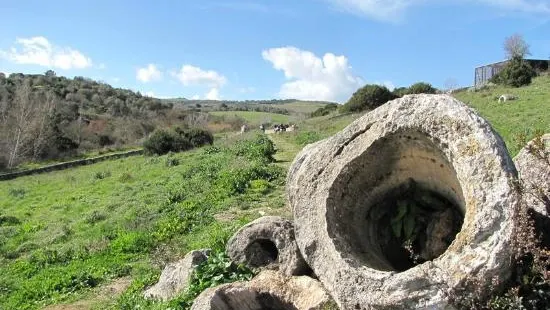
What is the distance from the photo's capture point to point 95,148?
156 feet

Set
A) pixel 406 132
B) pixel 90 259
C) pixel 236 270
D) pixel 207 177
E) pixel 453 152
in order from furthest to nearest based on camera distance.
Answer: pixel 207 177 → pixel 90 259 → pixel 236 270 → pixel 406 132 → pixel 453 152

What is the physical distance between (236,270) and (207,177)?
1089 centimetres

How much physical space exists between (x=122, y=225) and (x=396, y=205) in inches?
367

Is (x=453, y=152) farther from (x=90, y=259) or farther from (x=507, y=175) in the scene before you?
(x=90, y=259)

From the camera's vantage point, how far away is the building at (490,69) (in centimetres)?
3966

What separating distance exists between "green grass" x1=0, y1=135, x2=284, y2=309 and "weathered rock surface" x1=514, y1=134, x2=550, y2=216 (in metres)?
4.44

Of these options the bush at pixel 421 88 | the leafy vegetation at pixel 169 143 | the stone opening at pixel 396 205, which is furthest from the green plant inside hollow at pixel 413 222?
the bush at pixel 421 88

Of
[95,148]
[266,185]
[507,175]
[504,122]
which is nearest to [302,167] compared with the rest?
[507,175]

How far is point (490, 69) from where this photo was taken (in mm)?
40938

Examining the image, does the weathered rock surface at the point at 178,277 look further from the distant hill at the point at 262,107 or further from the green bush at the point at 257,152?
the distant hill at the point at 262,107

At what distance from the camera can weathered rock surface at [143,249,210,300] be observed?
6913 mm

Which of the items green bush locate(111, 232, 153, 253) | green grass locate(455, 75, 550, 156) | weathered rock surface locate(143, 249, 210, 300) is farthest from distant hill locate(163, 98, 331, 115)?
weathered rock surface locate(143, 249, 210, 300)

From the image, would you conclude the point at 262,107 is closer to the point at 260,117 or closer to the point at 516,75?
the point at 260,117

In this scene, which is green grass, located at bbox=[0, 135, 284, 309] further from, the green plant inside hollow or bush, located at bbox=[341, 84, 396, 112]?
bush, located at bbox=[341, 84, 396, 112]
